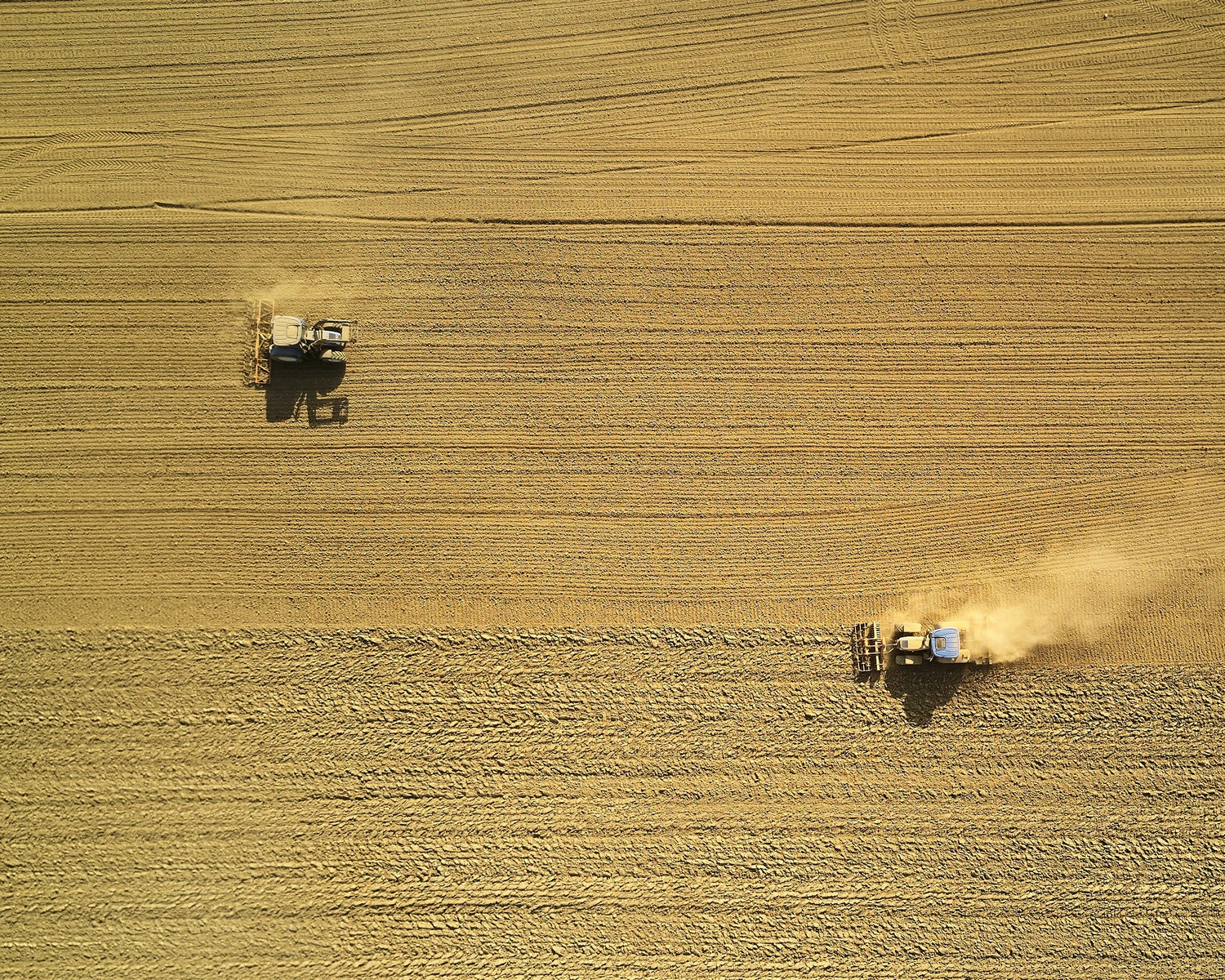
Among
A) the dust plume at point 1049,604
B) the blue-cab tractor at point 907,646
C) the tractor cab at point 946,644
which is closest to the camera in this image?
the tractor cab at point 946,644

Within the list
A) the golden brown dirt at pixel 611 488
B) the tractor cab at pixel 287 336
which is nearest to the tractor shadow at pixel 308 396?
the golden brown dirt at pixel 611 488

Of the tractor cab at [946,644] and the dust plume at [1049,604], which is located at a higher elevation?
the dust plume at [1049,604]

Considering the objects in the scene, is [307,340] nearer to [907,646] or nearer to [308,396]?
[308,396]

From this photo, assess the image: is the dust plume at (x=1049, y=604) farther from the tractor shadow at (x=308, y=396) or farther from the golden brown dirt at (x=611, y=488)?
the tractor shadow at (x=308, y=396)

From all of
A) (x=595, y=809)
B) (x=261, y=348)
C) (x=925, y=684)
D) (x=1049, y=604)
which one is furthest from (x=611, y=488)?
(x=1049, y=604)

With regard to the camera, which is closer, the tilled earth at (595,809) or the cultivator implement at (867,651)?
the tilled earth at (595,809)

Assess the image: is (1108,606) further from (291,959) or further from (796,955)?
(291,959)
